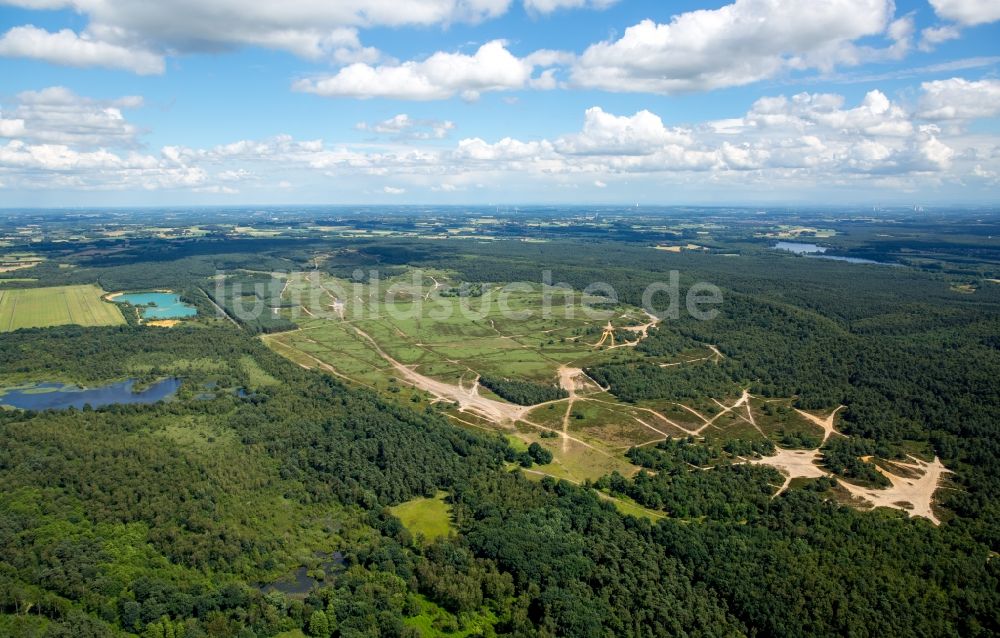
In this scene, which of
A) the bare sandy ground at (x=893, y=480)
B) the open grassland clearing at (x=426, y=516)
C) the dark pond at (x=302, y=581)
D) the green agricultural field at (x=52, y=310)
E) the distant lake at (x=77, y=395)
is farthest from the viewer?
the green agricultural field at (x=52, y=310)

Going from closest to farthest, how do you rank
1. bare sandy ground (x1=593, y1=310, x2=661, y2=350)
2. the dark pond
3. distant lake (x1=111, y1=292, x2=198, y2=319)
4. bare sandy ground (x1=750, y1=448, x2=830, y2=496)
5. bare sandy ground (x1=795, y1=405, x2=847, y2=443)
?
1. the dark pond
2. bare sandy ground (x1=750, y1=448, x2=830, y2=496)
3. bare sandy ground (x1=795, y1=405, x2=847, y2=443)
4. bare sandy ground (x1=593, y1=310, x2=661, y2=350)
5. distant lake (x1=111, y1=292, x2=198, y2=319)

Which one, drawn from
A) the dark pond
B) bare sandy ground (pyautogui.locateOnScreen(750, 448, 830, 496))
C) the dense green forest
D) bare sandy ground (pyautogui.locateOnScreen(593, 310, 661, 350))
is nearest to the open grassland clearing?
the dense green forest

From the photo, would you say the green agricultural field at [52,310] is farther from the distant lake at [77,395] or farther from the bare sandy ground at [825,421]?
the bare sandy ground at [825,421]

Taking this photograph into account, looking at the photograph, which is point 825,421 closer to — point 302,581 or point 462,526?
point 462,526

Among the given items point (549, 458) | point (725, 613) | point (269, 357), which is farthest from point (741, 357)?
point (269, 357)

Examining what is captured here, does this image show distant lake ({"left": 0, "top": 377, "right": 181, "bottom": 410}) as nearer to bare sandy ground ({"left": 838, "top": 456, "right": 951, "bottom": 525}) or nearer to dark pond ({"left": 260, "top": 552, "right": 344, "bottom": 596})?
dark pond ({"left": 260, "top": 552, "right": 344, "bottom": 596})

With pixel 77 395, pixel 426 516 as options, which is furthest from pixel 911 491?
pixel 77 395

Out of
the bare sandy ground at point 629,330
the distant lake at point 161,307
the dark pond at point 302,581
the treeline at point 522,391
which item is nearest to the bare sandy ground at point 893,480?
the treeline at point 522,391
